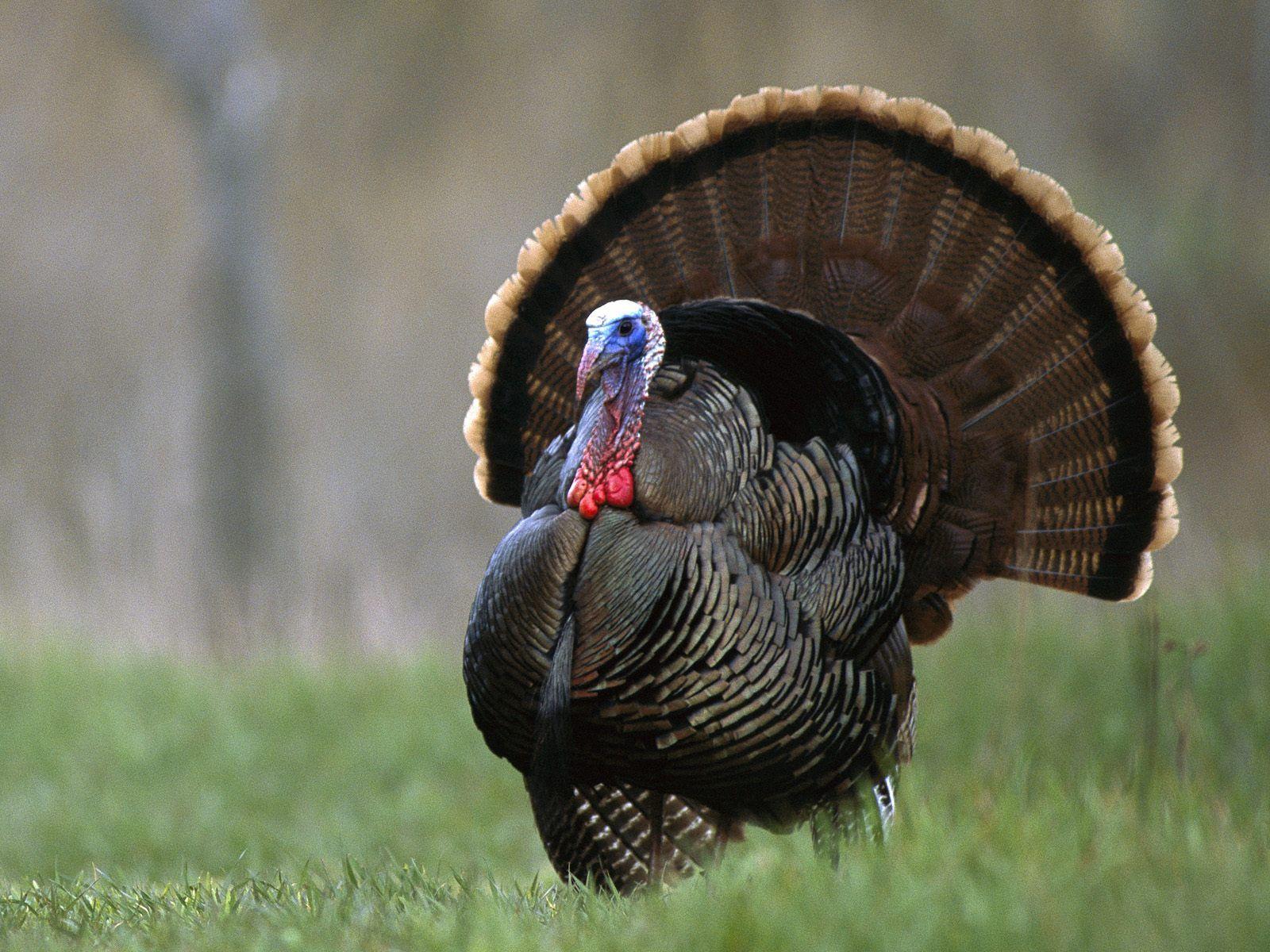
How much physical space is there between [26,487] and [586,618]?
7.66 m

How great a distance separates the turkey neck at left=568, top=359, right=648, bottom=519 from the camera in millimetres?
3307

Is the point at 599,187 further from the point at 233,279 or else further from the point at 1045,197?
the point at 233,279

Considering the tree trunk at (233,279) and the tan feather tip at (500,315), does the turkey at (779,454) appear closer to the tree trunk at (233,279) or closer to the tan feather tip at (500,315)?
the tan feather tip at (500,315)

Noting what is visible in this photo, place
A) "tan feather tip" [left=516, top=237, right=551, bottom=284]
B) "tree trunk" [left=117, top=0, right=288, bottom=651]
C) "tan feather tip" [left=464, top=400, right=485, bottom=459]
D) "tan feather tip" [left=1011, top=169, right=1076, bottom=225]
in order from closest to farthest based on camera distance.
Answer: "tan feather tip" [left=1011, top=169, right=1076, bottom=225], "tan feather tip" [left=516, top=237, right=551, bottom=284], "tan feather tip" [left=464, top=400, right=485, bottom=459], "tree trunk" [left=117, top=0, right=288, bottom=651]

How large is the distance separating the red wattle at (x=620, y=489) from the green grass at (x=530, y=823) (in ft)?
2.64

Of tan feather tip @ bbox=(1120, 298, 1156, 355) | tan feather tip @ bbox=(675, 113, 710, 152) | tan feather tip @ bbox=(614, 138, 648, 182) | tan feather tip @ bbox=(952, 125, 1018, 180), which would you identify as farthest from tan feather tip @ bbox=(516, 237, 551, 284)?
tan feather tip @ bbox=(1120, 298, 1156, 355)

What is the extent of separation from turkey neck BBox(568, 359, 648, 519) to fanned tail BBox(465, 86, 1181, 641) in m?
0.80

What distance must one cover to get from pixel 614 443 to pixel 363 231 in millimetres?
10908

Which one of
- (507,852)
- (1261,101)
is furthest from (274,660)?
(1261,101)

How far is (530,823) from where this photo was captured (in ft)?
18.7

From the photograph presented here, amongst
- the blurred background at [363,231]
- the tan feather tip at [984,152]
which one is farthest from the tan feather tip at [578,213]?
the blurred background at [363,231]

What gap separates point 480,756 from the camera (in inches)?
251

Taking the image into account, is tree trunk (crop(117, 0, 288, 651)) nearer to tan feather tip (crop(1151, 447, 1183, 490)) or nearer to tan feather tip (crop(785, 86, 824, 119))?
tan feather tip (crop(785, 86, 824, 119))

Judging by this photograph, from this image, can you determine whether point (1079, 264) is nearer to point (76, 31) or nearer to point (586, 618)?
point (586, 618)
